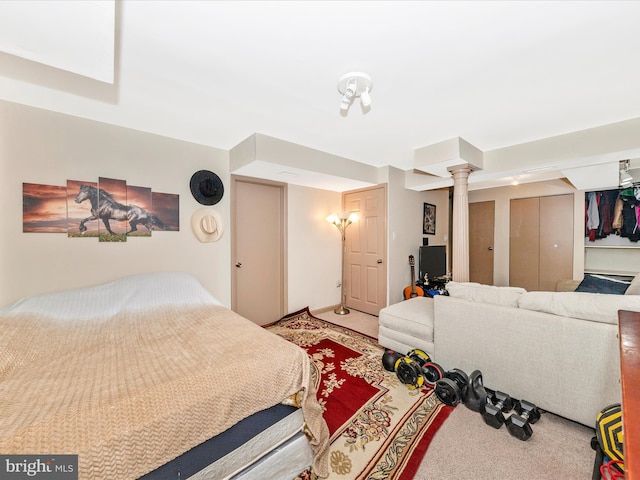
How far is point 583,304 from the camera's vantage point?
1650 mm

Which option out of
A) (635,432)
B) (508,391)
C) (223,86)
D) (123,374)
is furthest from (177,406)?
(508,391)

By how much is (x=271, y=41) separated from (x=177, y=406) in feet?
6.03

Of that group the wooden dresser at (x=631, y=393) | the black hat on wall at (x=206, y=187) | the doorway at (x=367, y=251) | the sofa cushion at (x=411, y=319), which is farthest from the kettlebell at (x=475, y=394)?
the black hat on wall at (x=206, y=187)

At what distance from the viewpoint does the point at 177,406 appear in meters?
1.01

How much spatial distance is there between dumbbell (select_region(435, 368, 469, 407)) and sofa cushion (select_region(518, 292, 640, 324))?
2.34ft

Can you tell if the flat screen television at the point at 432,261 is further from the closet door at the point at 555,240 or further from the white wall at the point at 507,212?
the closet door at the point at 555,240

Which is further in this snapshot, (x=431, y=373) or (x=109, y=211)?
(x=109, y=211)

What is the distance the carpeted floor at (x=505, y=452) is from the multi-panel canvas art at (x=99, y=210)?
3.01 meters

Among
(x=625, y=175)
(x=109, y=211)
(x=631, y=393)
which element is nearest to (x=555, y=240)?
(x=625, y=175)

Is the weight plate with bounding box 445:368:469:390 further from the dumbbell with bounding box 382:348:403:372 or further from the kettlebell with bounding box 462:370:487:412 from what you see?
the dumbbell with bounding box 382:348:403:372

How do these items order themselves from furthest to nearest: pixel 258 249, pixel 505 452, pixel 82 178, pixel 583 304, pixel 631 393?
pixel 258 249
pixel 82 178
pixel 583 304
pixel 505 452
pixel 631 393

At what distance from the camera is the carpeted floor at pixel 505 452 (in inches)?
54.1

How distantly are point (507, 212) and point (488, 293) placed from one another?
399 centimetres

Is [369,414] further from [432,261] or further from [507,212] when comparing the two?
[507,212]
